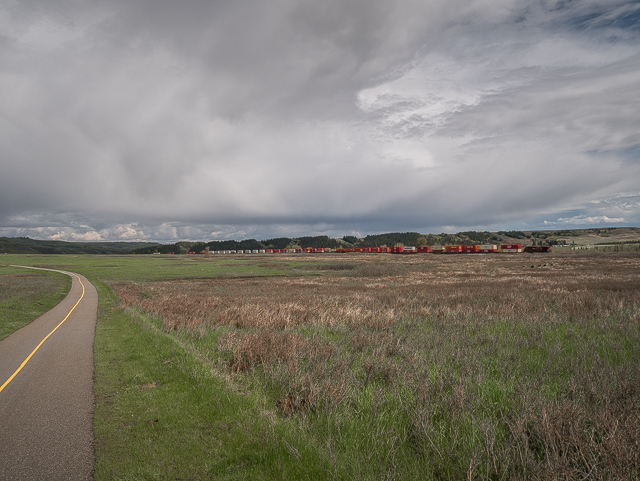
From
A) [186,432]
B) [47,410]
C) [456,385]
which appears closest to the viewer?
[186,432]

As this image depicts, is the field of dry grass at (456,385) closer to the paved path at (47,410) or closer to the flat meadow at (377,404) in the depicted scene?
the flat meadow at (377,404)

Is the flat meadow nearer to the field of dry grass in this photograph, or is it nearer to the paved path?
the field of dry grass

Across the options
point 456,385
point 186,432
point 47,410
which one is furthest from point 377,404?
point 47,410

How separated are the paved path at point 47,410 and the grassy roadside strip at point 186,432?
11.7 inches

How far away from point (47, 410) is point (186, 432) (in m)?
3.51

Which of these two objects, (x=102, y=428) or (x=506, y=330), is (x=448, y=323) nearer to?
(x=506, y=330)

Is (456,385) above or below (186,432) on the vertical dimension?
above

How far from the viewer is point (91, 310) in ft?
77.2

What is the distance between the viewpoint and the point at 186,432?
6527 millimetres

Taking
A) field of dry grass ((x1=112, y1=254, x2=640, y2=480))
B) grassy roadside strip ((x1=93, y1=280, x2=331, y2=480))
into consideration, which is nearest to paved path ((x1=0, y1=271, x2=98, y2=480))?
grassy roadside strip ((x1=93, y1=280, x2=331, y2=480))

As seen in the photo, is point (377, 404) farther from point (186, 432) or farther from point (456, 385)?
point (186, 432)

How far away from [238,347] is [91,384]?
3.93 meters

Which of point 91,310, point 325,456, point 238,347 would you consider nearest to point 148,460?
point 325,456

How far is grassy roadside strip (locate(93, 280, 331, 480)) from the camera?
532cm
